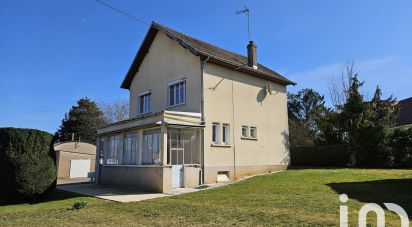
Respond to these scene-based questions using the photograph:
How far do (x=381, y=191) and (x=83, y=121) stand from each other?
4804cm

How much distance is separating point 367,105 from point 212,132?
43.6ft

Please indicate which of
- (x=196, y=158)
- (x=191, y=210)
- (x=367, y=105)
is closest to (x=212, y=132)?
(x=196, y=158)

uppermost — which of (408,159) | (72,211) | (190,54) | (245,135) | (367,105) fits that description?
(190,54)

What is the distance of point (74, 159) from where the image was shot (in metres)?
36.4

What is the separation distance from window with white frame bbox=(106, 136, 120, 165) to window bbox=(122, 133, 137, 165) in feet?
2.88

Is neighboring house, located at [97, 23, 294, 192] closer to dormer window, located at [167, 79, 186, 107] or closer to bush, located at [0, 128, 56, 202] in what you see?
dormer window, located at [167, 79, 186, 107]

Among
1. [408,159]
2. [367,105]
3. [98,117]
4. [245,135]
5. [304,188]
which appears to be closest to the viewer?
[304,188]

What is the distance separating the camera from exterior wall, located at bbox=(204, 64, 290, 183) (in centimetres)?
1933

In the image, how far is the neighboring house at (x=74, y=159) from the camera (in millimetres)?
35156

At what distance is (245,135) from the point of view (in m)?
21.2

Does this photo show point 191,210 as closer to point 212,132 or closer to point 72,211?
point 72,211
